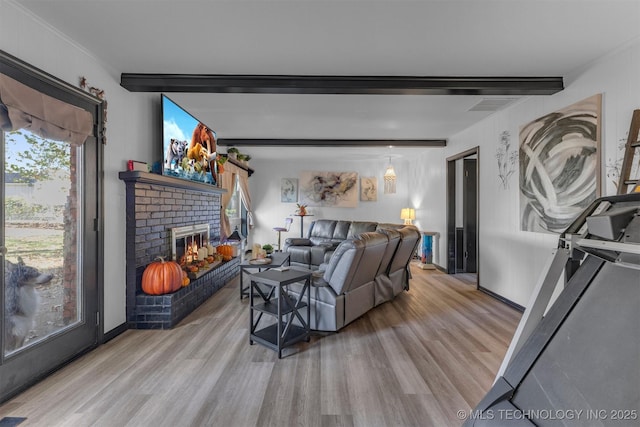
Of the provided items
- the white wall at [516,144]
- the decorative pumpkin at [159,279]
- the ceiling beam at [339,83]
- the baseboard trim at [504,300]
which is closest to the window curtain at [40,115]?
the ceiling beam at [339,83]

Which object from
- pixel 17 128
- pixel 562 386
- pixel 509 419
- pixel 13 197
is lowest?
pixel 509 419

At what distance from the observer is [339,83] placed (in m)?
2.78

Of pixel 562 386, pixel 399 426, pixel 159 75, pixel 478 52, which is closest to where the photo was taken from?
pixel 562 386

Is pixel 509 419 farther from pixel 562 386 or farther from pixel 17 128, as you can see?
pixel 17 128

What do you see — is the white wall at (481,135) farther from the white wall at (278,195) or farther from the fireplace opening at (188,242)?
the white wall at (278,195)

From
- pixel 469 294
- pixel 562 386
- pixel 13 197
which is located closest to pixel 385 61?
pixel 562 386

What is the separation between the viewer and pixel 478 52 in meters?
2.32

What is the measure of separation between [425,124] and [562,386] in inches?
152

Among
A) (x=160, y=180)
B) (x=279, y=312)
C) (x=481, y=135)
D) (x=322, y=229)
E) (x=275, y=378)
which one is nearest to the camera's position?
(x=275, y=378)

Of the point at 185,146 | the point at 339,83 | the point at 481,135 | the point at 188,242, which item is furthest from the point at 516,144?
the point at 188,242

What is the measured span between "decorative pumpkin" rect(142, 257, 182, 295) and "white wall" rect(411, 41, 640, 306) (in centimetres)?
394

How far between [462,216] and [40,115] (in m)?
5.74

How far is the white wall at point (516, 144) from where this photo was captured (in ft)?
7.45

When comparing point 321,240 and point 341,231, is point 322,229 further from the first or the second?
point 341,231
